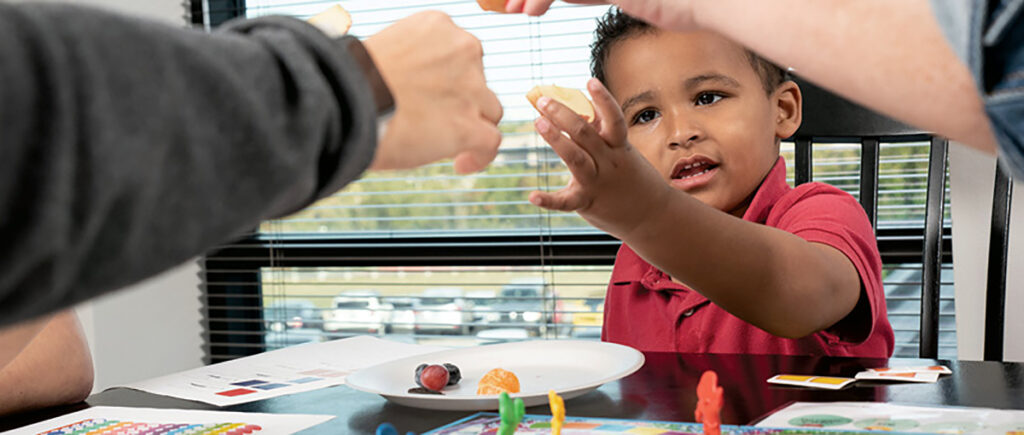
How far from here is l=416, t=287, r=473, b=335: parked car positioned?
2.54m

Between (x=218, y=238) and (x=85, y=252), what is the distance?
0.19ft

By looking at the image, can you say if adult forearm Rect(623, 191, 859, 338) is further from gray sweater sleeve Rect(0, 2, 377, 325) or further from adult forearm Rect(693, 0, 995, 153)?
gray sweater sleeve Rect(0, 2, 377, 325)

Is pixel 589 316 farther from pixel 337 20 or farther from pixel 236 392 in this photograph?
pixel 337 20

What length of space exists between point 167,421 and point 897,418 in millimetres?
621

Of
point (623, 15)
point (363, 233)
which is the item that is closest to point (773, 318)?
point (623, 15)

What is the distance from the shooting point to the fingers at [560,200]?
820mm

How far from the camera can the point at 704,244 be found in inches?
40.1

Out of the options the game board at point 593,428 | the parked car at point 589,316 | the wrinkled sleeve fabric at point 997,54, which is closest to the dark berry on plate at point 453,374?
the game board at point 593,428

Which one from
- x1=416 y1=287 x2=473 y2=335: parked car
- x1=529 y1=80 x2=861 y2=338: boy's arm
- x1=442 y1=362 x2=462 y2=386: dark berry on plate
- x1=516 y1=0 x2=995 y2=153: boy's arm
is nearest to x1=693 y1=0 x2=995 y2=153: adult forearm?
x1=516 y1=0 x2=995 y2=153: boy's arm

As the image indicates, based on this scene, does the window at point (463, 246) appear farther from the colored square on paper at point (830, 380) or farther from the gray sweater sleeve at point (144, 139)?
the gray sweater sleeve at point (144, 139)

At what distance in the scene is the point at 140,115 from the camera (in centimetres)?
33

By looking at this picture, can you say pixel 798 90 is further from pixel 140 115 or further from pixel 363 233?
pixel 363 233

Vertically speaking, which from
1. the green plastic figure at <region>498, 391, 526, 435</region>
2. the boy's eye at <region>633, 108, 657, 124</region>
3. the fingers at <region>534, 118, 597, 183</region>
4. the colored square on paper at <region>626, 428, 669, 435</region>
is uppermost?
the boy's eye at <region>633, 108, 657, 124</region>

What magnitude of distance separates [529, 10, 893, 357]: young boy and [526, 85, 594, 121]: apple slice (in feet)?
0.12
